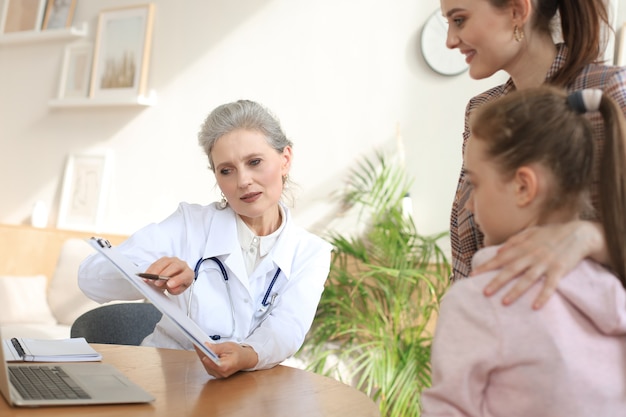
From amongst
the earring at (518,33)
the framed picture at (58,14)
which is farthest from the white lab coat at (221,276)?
the framed picture at (58,14)

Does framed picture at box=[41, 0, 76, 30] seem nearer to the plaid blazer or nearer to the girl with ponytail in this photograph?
the plaid blazer

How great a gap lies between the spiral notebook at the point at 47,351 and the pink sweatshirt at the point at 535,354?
0.94 metres

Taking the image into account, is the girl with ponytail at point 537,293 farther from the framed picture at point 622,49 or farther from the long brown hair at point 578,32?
the framed picture at point 622,49

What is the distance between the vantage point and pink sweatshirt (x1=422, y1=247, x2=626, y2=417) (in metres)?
1.04

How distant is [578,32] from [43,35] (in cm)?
452

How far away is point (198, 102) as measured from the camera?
469 centimetres

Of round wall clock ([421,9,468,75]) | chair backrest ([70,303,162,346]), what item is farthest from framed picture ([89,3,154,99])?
chair backrest ([70,303,162,346])

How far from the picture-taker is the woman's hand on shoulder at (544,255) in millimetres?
1084

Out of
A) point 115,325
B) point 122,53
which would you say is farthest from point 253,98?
point 115,325

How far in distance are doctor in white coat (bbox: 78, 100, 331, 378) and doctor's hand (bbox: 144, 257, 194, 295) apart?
0.66 ft

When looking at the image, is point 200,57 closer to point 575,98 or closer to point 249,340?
point 249,340

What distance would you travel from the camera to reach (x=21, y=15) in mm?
5473

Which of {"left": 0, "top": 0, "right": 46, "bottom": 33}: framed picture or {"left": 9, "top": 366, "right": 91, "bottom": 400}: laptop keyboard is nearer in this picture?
{"left": 9, "top": 366, "right": 91, "bottom": 400}: laptop keyboard

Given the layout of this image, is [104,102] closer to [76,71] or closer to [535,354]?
[76,71]
